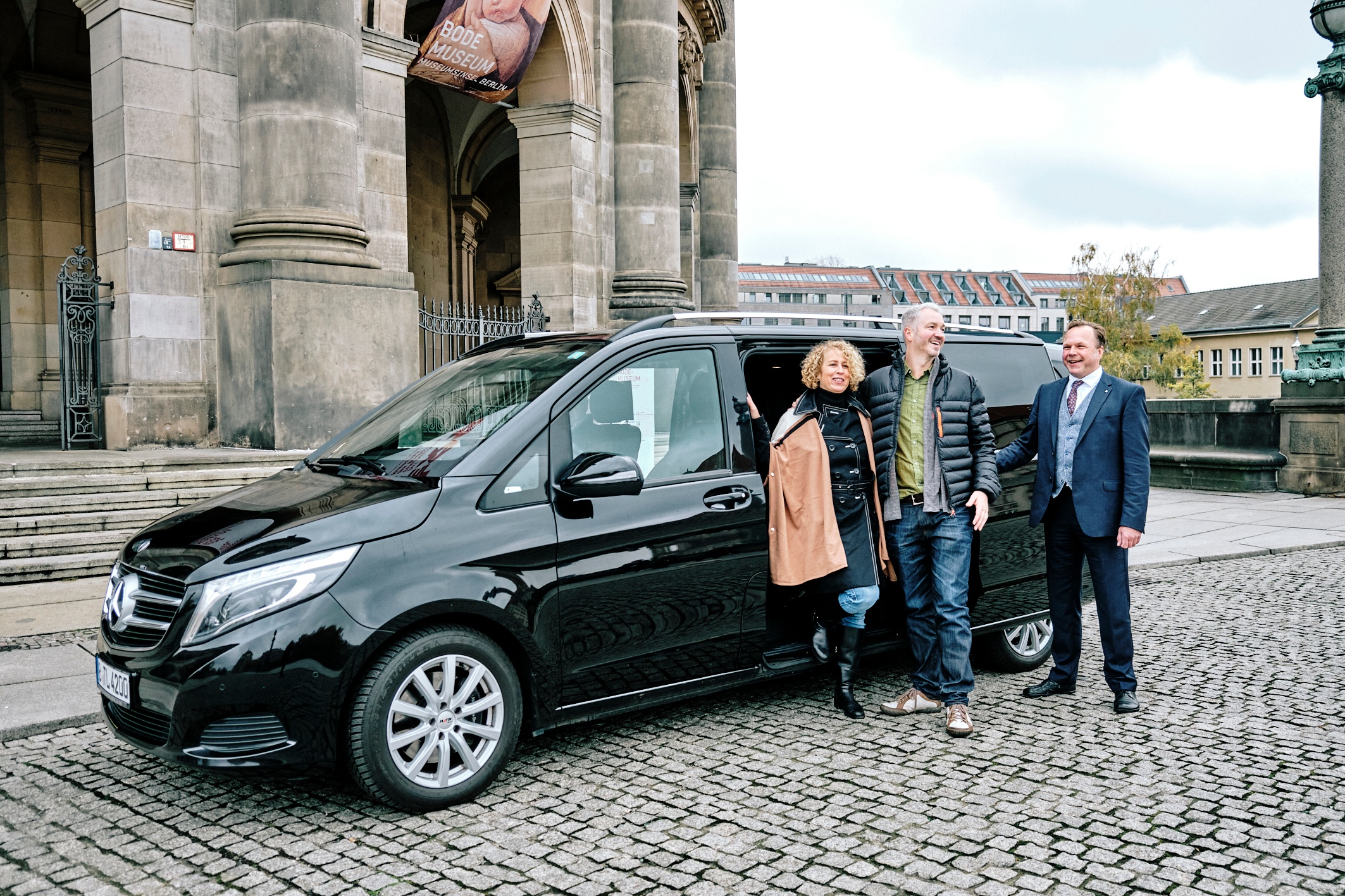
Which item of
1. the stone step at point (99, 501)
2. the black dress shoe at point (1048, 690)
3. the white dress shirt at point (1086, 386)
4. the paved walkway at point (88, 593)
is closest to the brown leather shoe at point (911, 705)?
the black dress shoe at point (1048, 690)

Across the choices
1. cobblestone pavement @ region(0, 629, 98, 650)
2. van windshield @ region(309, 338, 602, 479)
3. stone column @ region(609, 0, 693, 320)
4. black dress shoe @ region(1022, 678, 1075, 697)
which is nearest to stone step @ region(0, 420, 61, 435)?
stone column @ region(609, 0, 693, 320)

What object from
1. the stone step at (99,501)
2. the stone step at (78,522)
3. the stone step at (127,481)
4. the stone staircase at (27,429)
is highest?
the stone staircase at (27,429)

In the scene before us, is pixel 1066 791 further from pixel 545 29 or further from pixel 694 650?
pixel 545 29

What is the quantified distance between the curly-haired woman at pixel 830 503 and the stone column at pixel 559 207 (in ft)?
38.8

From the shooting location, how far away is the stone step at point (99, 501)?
8.46 meters

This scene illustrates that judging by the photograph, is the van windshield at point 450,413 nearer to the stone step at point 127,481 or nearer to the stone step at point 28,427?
the stone step at point 127,481

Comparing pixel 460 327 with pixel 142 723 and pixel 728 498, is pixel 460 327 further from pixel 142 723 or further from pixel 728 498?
pixel 142 723

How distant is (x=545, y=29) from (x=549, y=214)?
2.85 metres

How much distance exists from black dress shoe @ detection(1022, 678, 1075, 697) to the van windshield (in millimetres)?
2850

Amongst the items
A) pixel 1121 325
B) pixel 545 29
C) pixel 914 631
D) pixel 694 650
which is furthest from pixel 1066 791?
pixel 1121 325

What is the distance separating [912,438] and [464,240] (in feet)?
77.9

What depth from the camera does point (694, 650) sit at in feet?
15.1

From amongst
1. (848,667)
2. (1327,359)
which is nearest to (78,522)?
(848,667)

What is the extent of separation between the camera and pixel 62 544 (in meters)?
8.28
